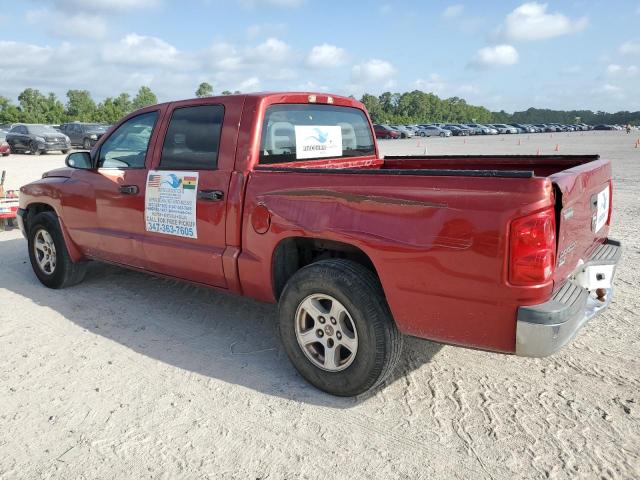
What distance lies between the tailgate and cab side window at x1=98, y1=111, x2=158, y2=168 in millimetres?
3216

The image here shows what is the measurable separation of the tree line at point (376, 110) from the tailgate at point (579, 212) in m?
10.6

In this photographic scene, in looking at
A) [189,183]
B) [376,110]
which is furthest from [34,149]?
[376,110]

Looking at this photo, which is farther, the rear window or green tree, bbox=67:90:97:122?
green tree, bbox=67:90:97:122

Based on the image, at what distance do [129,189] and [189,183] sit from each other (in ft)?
2.59

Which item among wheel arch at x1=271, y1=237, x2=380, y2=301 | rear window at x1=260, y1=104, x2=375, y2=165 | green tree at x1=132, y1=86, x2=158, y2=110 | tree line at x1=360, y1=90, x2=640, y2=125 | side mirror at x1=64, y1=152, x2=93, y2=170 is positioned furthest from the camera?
tree line at x1=360, y1=90, x2=640, y2=125

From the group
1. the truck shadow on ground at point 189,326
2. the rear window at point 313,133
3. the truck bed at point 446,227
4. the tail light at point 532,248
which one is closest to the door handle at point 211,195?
the rear window at point 313,133

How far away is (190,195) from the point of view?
152 inches

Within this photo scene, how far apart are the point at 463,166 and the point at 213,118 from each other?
229 cm

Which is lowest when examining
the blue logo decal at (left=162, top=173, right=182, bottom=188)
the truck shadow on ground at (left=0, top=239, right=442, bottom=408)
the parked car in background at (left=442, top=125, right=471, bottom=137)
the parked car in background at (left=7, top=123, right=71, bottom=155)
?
the parked car in background at (left=442, top=125, right=471, bottom=137)

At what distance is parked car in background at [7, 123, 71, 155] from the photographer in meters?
25.8

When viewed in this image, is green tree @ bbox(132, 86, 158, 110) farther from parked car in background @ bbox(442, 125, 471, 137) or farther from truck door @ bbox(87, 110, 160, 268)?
truck door @ bbox(87, 110, 160, 268)

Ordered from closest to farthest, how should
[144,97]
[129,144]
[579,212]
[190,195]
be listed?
[579,212], [190,195], [129,144], [144,97]

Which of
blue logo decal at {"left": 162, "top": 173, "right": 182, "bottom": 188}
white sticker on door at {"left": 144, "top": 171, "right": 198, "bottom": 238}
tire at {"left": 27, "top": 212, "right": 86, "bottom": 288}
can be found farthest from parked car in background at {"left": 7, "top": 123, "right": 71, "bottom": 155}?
blue logo decal at {"left": 162, "top": 173, "right": 182, "bottom": 188}

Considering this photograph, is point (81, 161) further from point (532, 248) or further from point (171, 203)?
point (532, 248)
